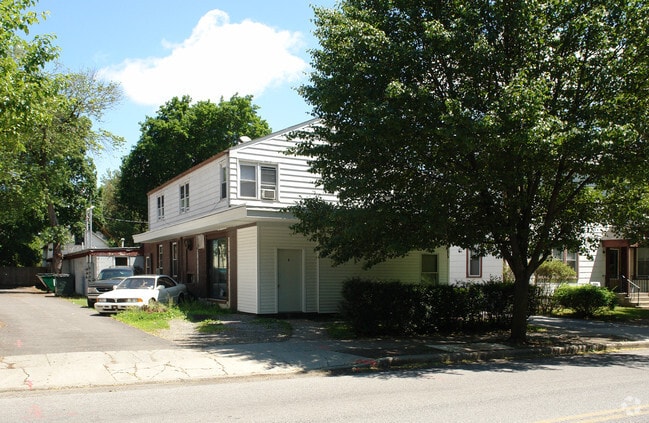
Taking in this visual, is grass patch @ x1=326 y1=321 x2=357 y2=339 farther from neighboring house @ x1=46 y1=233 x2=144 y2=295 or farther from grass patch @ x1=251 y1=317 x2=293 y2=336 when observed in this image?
neighboring house @ x1=46 y1=233 x2=144 y2=295

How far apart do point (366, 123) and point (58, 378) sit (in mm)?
7724

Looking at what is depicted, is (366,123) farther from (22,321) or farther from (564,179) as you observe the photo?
(22,321)

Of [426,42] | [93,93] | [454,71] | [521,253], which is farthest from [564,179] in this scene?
[93,93]

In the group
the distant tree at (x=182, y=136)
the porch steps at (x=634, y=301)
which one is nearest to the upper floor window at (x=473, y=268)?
the porch steps at (x=634, y=301)

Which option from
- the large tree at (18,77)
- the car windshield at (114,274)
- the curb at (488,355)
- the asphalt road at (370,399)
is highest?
the large tree at (18,77)

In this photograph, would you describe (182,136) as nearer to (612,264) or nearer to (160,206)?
(160,206)

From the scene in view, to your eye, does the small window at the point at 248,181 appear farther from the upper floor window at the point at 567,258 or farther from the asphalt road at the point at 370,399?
the upper floor window at the point at 567,258

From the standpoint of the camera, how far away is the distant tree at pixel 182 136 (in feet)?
157

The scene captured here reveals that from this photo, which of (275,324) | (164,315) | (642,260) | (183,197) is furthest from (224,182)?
(642,260)

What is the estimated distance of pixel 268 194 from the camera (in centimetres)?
2223

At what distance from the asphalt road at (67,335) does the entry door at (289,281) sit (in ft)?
17.0

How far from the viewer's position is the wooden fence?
48219 mm

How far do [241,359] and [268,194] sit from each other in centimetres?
1116

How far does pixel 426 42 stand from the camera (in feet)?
41.9
